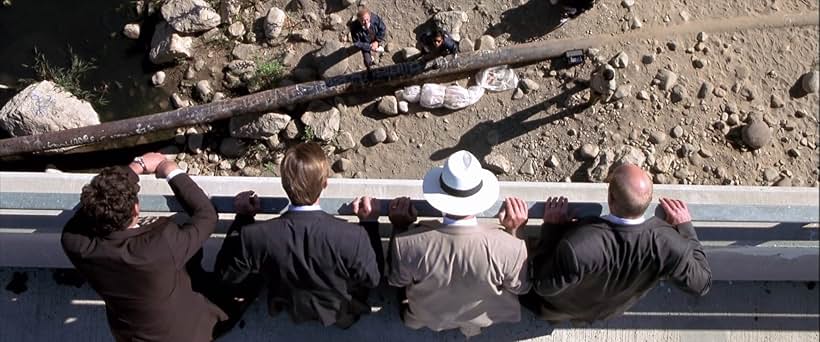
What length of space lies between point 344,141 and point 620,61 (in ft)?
8.66

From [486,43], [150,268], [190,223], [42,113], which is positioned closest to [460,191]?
[190,223]

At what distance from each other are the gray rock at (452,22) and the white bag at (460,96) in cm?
51

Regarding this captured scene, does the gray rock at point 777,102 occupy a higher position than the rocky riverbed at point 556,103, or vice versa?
the rocky riverbed at point 556,103

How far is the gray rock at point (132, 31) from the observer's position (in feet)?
22.8

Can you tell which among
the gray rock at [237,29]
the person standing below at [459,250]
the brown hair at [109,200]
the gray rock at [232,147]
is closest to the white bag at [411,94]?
the gray rock at [232,147]

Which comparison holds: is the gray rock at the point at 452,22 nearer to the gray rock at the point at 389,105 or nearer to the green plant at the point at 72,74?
the gray rock at the point at 389,105

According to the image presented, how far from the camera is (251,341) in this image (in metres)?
3.72

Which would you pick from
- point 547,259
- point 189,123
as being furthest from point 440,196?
point 189,123

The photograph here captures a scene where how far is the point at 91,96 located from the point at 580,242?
560 cm

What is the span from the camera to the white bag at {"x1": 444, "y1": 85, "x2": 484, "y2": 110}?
640 cm

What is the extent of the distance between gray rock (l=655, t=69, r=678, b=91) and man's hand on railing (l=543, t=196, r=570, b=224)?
3.66 m

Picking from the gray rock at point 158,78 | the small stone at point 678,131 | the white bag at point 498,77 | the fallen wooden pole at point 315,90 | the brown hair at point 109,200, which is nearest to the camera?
the brown hair at point 109,200

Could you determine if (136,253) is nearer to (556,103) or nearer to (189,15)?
(189,15)

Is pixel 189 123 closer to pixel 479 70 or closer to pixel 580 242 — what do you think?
pixel 479 70
